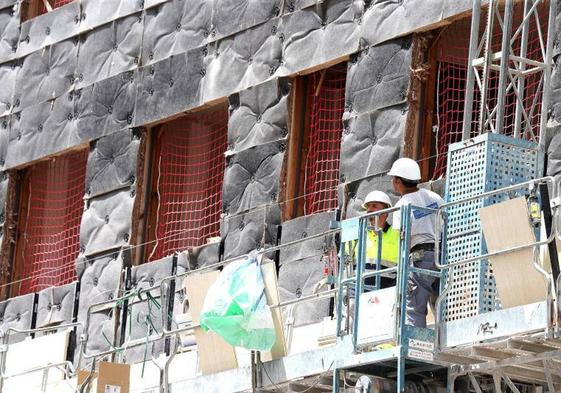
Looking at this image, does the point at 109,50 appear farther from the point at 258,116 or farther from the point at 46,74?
the point at 258,116

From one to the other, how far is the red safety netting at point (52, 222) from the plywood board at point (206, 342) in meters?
8.07

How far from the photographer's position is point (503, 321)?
16.7 meters

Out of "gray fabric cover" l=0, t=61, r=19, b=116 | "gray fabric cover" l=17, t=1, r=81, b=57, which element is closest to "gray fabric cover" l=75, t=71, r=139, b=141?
"gray fabric cover" l=17, t=1, r=81, b=57

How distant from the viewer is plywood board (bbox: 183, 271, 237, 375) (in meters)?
20.2

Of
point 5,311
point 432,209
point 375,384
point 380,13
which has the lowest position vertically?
point 375,384

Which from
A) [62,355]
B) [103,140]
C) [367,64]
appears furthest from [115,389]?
[103,140]

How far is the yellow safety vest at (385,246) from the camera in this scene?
61.5ft

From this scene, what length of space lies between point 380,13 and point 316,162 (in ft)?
7.48

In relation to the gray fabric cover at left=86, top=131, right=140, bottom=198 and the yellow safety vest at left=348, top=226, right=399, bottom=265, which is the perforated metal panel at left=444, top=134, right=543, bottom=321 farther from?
the gray fabric cover at left=86, top=131, right=140, bottom=198

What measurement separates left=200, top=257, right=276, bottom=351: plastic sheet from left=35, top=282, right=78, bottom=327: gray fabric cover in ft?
27.5

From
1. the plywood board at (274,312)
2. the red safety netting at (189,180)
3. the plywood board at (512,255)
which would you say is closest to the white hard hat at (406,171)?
the plywood board at (512,255)

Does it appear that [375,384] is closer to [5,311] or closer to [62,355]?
[62,355]

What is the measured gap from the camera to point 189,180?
2677 cm

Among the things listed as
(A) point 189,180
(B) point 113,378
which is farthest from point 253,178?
(B) point 113,378
